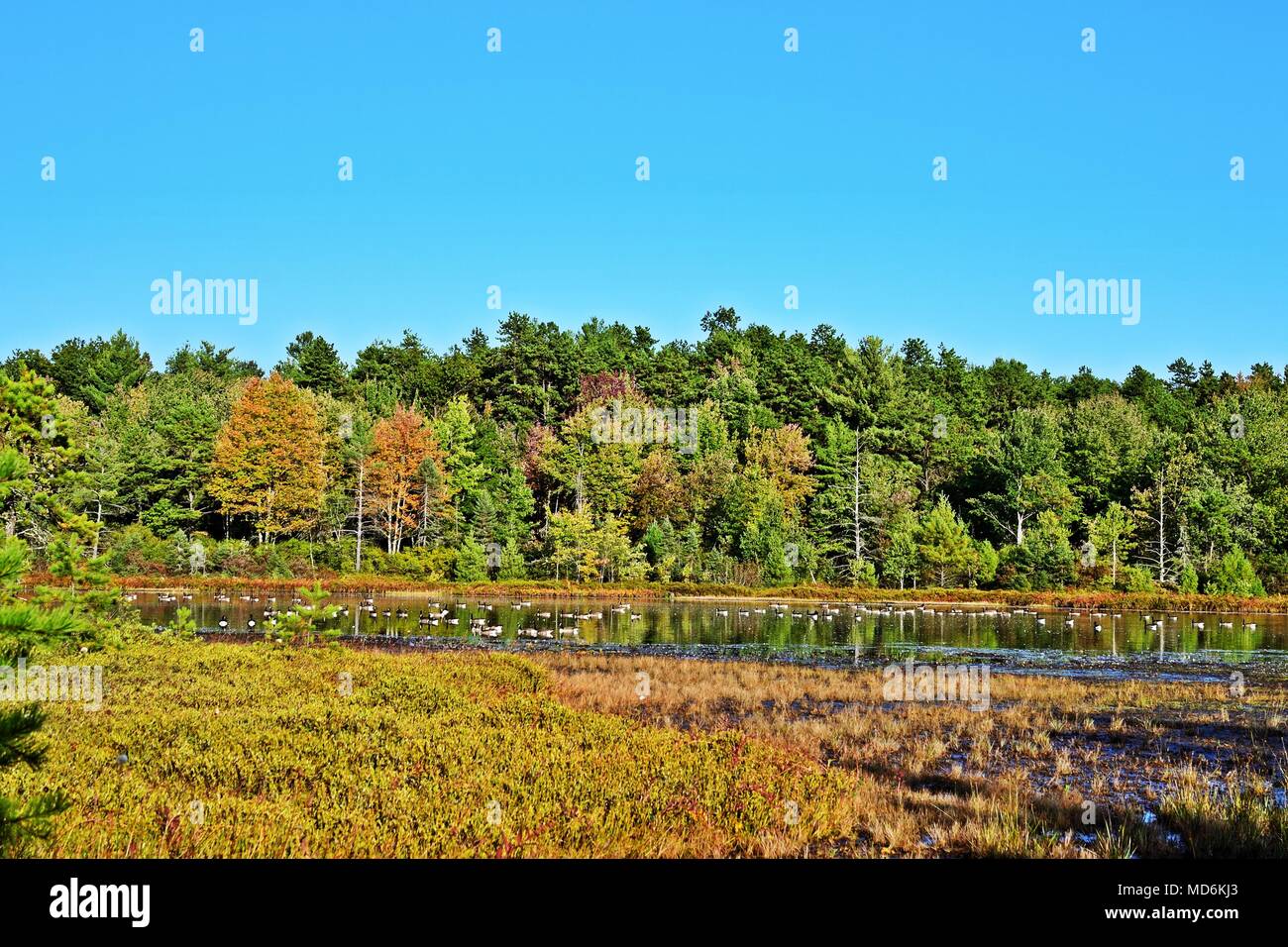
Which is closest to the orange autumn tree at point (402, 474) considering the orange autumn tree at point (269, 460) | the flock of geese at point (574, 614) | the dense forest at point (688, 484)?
the dense forest at point (688, 484)

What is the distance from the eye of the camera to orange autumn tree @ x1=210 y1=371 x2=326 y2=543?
2576 inches

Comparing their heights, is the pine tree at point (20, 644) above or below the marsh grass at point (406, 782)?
above

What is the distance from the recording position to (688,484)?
69625 millimetres

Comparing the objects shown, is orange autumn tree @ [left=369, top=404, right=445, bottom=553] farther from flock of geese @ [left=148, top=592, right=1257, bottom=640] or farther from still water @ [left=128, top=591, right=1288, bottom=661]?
flock of geese @ [left=148, top=592, right=1257, bottom=640]

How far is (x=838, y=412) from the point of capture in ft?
265

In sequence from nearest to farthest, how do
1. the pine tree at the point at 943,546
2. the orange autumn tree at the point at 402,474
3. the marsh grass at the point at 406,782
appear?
the marsh grass at the point at 406,782, the pine tree at the point at 943,546, the orange autumn tree at the point at 402,474

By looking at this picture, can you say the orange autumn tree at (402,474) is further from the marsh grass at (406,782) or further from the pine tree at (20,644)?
the pine tree at (20,644)

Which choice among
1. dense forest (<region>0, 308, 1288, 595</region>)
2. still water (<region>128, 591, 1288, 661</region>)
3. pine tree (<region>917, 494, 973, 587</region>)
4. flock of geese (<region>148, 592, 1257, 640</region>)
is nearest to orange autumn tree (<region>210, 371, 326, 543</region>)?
dense forest (<region>0, 308, 1288, 595</region>)

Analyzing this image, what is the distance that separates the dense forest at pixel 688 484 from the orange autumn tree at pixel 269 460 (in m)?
0.17

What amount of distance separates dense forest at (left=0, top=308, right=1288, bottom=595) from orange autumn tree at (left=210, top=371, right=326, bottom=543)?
0.17 m

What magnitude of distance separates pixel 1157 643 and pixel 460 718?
30286mm

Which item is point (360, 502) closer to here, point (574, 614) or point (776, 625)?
point (574, 614)

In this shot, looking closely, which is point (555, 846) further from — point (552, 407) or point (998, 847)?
point (552, 407)

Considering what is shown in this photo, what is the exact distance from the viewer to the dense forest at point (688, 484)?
62.2 metres
